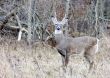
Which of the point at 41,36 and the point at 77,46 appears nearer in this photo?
the point at 77,46

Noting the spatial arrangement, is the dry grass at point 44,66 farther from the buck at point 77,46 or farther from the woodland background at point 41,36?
the buck at point 77,46

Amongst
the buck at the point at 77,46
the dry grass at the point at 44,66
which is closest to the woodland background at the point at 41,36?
the dry grass at the point at 44,66

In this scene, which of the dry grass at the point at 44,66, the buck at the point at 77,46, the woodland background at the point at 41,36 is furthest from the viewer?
the buck at the point at 77,46

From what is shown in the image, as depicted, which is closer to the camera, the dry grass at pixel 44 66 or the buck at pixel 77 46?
the dry grass at pixel 44 66

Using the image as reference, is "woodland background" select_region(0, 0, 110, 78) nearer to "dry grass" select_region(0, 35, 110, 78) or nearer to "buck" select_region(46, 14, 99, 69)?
"dry grass" select_region(0, 35, 110, 78)

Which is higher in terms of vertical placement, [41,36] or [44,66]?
[44,66]

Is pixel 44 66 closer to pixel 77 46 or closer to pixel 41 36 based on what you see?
pixel 77 46

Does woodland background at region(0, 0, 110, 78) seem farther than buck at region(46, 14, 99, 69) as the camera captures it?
No

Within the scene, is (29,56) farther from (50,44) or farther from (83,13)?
(83,13)

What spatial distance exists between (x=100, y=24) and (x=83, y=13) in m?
1.04

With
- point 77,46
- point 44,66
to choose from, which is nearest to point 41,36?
point 77,46

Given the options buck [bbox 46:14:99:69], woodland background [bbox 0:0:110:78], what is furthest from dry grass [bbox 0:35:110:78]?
buck [bbox 46:14:99:69]

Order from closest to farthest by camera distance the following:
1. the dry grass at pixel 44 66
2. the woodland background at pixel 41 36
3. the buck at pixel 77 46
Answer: the dry grass at pixel 44 66 → the woodland background at pixel 41 36 → the buck at pixel 77 46

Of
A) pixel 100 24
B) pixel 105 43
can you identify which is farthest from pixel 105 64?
pixel 100 24
